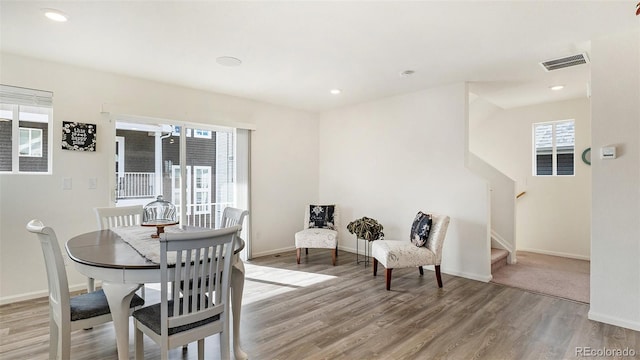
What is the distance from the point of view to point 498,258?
438 centimetres

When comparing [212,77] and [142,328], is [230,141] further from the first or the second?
[142,328]

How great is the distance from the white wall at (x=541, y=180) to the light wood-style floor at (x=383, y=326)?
2372 mm

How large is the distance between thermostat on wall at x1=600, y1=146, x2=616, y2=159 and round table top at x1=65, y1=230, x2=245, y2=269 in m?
3.19

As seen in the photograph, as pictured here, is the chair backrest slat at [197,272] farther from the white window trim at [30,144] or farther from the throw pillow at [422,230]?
the white window trim at [30,144]

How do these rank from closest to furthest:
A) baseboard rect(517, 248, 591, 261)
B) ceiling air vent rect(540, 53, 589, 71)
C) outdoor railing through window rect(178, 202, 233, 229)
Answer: ceiling air vent rect(540, 53, 589, 71)
outdoor railing through window rect(178, 202, 233, 229)
baseboard rect(517, 248, 591, 261)

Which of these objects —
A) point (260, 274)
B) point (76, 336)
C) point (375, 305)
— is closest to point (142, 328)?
point (76, 336)

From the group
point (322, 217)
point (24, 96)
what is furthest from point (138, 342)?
point (322, 217)

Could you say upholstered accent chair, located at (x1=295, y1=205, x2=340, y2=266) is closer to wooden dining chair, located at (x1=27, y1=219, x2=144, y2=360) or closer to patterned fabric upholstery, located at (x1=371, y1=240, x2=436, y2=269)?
patterned fabric upholstery, located at (x1=371, y1=240, x2=436, y2=269)

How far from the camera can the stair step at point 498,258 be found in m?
4.27

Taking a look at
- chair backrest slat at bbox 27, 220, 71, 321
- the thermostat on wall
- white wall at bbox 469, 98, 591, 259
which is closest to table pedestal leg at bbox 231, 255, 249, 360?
chair backrest slat at bbox 27, 220, 71, 321

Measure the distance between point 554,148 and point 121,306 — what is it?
20.6ft

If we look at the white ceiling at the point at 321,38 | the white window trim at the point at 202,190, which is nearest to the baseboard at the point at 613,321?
the white ceiling at the point at 321,38

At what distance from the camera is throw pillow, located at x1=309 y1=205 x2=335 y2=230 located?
509cm

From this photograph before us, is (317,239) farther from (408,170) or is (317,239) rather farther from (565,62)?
(565,62)
